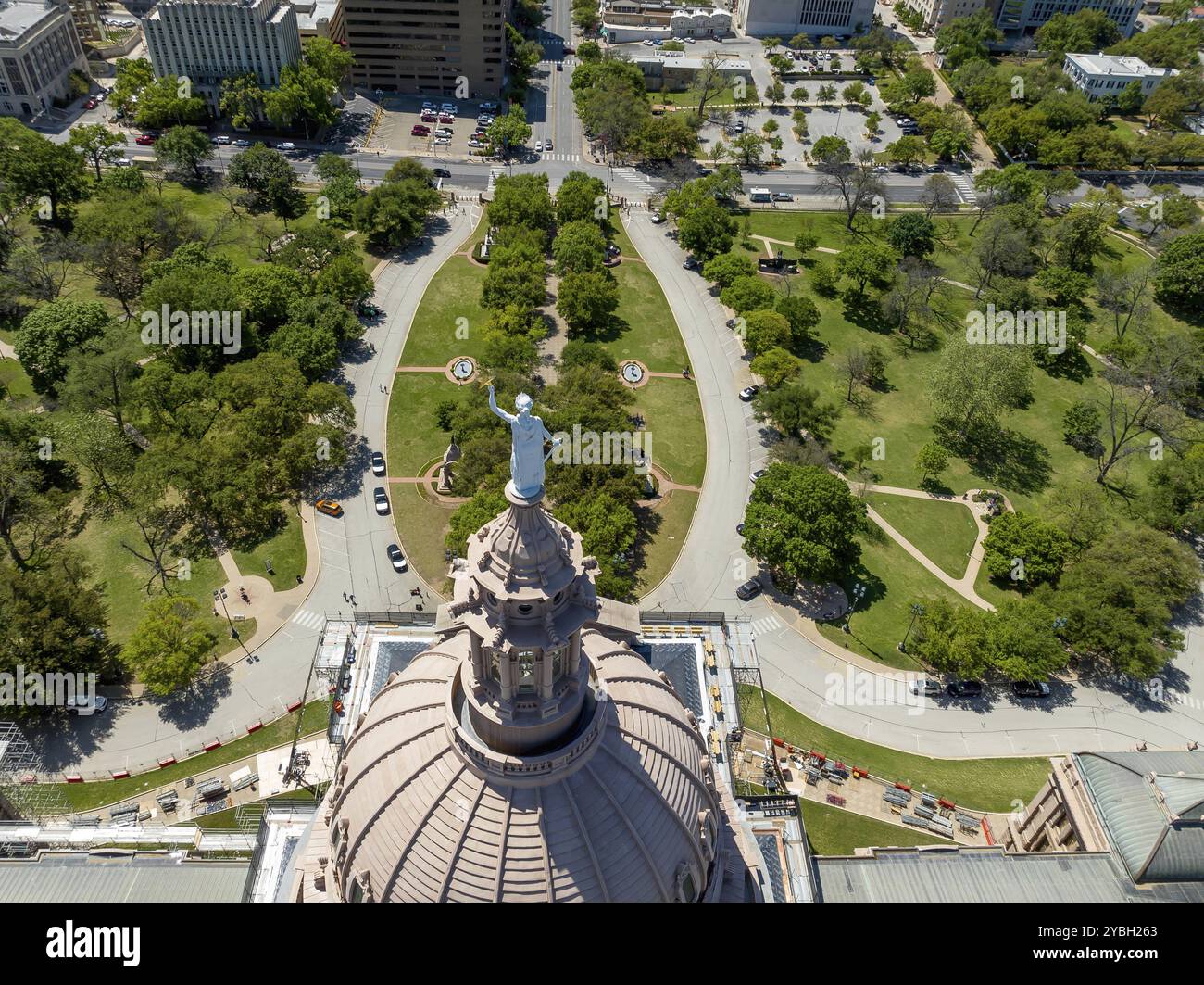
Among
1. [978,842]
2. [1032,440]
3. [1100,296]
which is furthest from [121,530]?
[1100,296]

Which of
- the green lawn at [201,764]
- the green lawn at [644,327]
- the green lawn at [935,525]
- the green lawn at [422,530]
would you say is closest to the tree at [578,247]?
the green lawn at [644,327]

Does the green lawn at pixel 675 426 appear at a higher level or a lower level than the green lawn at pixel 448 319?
lower

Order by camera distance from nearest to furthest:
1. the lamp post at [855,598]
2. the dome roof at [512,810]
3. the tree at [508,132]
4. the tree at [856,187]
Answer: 1. the dome roof at [512,810]
2. the lamp post at [855,598]
3. the tree at [856,187]
4. the tree at [508,132]

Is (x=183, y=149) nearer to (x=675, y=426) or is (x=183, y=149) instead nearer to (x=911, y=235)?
(x=675, y=426)

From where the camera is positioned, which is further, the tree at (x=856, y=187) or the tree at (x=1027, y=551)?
the tree at (x=856, y=187)

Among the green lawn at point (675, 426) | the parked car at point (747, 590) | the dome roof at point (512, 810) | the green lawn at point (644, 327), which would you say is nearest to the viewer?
the dome roof at point (512, 810)

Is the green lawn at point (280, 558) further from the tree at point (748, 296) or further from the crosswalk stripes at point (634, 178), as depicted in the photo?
the crosswalk stripes at point (634, 178)
